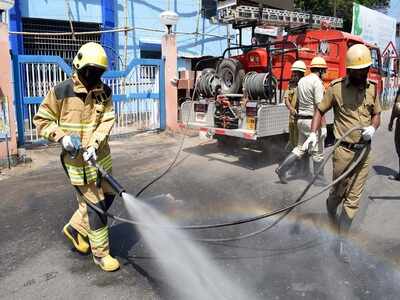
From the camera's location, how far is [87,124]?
11.0 ft

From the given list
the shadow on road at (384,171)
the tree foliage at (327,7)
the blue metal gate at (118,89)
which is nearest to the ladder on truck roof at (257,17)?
the blue metal gate at (118,89)

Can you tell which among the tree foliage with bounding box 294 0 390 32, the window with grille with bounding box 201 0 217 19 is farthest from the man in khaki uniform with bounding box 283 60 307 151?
the tree foliage with bounding box 294 0 390 32

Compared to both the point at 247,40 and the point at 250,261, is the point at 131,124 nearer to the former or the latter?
the point at 250,261

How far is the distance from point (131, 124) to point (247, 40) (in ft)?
28.3

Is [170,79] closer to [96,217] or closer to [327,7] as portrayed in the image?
[96,217]

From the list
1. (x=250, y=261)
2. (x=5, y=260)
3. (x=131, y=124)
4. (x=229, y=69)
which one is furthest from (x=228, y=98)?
(x=5, y=260)

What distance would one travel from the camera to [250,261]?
143 inches

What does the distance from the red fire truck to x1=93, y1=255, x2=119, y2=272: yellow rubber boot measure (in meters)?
3.90

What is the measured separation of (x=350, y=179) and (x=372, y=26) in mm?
16437

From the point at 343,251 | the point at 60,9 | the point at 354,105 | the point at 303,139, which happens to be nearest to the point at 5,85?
the point at 303,139

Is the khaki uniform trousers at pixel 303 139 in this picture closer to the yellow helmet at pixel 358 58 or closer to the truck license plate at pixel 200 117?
the truck license plate at pixel 200 117

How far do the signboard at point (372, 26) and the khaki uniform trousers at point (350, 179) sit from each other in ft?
46.7

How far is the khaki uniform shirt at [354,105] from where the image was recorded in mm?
3699

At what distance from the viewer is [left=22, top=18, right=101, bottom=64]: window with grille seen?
11.8 metres
